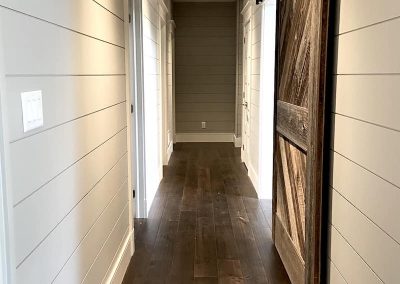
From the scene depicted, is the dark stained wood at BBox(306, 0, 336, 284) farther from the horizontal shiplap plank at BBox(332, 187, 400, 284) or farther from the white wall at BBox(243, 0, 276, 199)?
the white wall at BBox(243, 0, 276, 199)

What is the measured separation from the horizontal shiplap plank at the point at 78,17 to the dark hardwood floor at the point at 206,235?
1542 mm

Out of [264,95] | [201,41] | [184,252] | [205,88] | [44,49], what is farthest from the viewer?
[205,88]

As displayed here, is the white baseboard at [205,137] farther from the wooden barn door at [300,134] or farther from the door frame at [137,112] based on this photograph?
the wooden barn door at [300,134]

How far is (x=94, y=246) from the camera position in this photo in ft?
7.39

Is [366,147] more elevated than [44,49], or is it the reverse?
[44,49]

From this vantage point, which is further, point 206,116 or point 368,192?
point 206,116

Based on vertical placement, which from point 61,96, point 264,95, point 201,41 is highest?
point 201,41

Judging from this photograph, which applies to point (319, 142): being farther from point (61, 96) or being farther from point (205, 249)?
point (205, 249)

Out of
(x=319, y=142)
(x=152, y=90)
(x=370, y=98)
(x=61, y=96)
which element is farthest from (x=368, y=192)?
(x=152, y=90)

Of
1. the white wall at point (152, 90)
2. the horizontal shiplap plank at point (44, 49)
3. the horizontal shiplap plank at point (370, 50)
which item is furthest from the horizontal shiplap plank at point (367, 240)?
the white wall at point (152, 90)

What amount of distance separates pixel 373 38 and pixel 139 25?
268cm

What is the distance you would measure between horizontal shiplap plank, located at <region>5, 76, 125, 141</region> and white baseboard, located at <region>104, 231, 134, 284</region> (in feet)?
3.22

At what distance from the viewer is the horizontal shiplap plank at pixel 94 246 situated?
1856 mm

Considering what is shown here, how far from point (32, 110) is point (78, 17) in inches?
27.8
